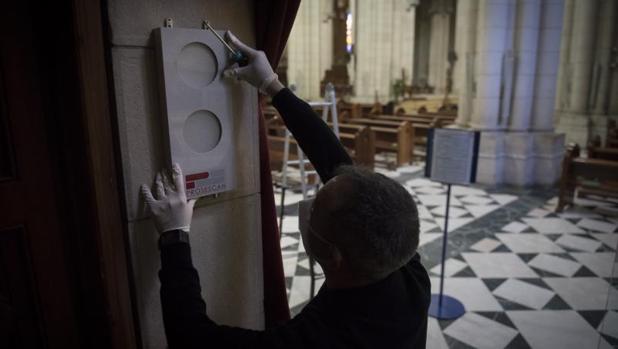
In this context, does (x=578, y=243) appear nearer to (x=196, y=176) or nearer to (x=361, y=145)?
(x=361, y=145)

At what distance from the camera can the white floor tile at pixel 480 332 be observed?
309cm

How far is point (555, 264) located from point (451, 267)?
101 cm

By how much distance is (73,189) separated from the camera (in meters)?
1.47

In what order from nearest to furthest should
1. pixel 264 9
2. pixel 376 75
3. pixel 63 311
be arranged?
pixel 63 311 → pixel 264 9 → pixel 376 75

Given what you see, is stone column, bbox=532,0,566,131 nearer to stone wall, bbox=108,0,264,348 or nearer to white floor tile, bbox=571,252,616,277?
white floor tile, bbox=571,252,616,277

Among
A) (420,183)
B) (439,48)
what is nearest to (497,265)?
(420,183)

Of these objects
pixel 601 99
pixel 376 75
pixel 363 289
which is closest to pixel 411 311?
pixel 363 289

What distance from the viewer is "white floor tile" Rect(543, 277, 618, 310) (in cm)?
359

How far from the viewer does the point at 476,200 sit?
656 centimetres

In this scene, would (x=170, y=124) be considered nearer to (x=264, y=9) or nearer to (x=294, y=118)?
(x=294, y=118)

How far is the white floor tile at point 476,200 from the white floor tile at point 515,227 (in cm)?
93

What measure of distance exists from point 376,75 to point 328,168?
15183mm

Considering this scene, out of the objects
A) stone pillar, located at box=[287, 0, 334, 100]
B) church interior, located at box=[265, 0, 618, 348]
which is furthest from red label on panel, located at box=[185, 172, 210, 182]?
stone pillar, located at box=[287, 0, 334, 100]

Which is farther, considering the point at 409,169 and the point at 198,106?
the point at 409,169
